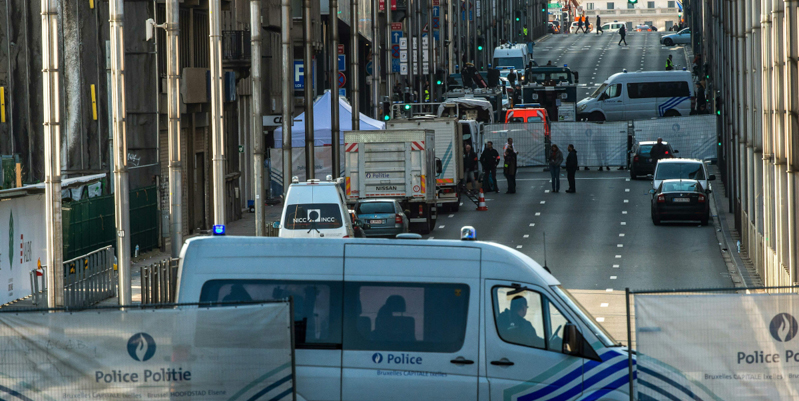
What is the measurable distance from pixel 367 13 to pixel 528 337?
2418 inches

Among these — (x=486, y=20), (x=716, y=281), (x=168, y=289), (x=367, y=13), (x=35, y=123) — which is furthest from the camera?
(x=486, y=20)

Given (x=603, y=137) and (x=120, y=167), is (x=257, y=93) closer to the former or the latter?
(x=120, y=167)

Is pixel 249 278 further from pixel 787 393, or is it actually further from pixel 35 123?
pixel 35 123

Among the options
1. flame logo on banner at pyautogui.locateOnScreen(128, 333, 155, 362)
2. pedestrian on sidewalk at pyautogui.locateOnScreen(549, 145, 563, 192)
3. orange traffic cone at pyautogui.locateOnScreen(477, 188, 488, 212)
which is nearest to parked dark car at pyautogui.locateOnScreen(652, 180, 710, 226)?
orange traffic cone at pyautogui.locateOnScreen(477, 188, 488, 212)

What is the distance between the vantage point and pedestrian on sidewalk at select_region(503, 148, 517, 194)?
137ft

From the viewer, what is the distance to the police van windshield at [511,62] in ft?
289

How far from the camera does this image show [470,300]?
10.8 m

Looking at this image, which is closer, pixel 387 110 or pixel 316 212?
pixel 316 212

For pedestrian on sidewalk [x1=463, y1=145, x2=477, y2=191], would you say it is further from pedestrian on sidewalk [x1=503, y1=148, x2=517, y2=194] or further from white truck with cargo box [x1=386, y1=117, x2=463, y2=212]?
white truck with cargo box [x1=386, y1=117, x2=463, y2=212]

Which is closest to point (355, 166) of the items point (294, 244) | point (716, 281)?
point (716, 281)

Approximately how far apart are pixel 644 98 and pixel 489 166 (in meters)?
20.1

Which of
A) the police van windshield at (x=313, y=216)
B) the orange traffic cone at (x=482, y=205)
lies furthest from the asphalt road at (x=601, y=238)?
the police van windshield at (x=313, y=216)

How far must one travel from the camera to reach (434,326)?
10.8 metres

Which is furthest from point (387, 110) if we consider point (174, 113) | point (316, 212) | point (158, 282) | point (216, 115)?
point (158, 282)
